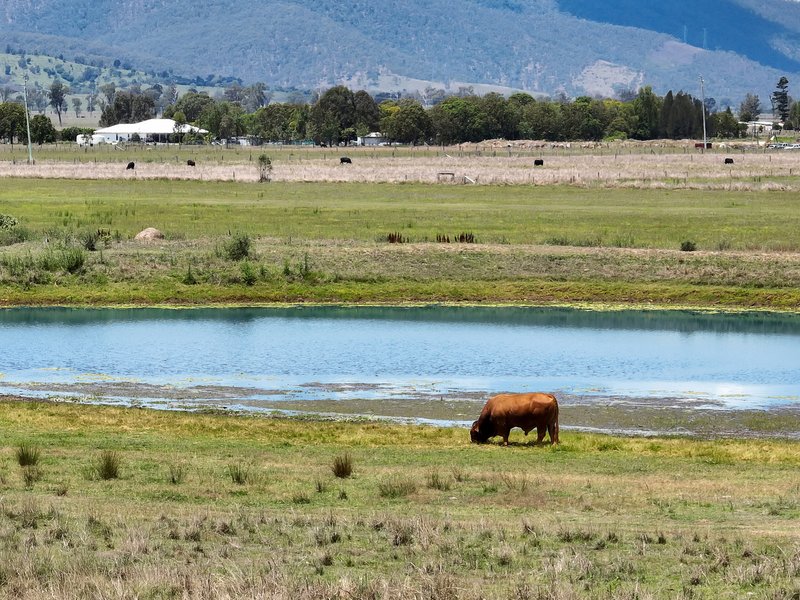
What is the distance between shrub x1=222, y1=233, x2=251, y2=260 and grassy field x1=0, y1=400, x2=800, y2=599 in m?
27.7

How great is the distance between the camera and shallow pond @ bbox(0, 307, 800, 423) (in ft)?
102

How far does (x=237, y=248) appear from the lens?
52250 millimetres

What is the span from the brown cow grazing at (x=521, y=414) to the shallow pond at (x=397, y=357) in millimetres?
4803

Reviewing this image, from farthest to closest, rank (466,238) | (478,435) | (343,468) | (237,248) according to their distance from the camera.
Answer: (466,238) → (237,248) → (478,435) → (343,468)

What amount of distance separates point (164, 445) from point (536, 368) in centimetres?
1521

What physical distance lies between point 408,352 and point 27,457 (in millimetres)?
19771

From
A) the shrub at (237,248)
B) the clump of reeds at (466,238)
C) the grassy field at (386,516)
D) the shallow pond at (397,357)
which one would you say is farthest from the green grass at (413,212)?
the grassy field at (386,516)

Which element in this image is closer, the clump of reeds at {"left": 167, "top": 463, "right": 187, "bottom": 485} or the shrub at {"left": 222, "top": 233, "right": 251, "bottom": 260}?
the clump of reeds at {"left": 167, "top": 463, "right": 187, "bottom": 485}

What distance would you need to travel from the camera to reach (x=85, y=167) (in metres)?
113

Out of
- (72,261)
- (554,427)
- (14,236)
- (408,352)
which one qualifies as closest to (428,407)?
(554,427)

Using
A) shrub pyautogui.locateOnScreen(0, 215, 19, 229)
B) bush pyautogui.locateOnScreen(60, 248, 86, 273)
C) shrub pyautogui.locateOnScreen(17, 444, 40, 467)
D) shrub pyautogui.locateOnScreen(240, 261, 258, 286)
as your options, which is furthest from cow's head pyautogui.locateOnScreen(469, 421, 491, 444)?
shrub pyautogui.locateOnScreen(0, 215, 19, 229)

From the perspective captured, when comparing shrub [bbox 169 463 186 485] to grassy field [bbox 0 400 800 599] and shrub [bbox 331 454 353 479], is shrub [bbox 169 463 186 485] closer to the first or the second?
grassy field [bbox 0 400 800 599]

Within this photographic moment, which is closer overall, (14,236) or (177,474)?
(177,474)

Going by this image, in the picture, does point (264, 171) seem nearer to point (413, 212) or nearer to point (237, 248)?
point (413, 212)
